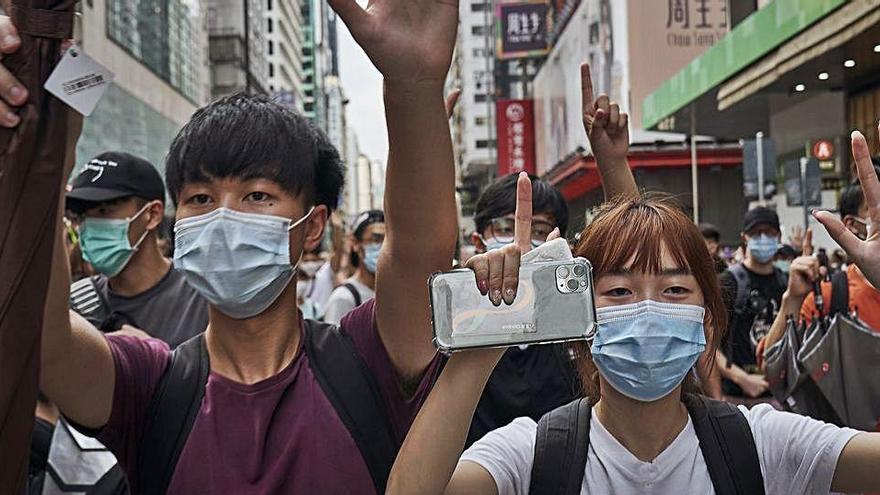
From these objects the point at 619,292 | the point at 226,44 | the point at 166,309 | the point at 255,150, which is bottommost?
the point at 166,309

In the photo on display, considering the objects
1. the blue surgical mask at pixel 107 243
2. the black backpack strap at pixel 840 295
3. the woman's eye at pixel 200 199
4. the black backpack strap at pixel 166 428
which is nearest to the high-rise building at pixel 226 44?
the blue surgical mask at pixel 107 243

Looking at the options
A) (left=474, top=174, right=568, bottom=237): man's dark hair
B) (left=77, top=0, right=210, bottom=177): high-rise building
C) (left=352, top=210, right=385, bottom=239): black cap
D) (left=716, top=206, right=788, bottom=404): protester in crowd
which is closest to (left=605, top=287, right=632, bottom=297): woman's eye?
(left=474, top=174, right=568, bottom=237): man's dark hair

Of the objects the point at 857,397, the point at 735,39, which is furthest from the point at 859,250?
the point at 735,39

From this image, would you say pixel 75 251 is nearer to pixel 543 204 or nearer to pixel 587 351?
pixel 543 204

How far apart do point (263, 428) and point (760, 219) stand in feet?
17.5

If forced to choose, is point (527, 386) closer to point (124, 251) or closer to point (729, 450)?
point (729, 450)

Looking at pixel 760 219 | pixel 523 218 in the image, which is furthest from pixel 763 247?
pixel 523 218

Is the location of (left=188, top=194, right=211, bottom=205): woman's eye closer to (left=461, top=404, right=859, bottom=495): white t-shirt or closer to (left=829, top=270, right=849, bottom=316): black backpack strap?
(left=461, top=404, right=859, bottom=495): white t-shirt

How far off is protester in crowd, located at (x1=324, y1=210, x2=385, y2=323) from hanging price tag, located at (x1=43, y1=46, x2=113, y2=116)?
153 inches

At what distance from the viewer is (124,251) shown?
13.3 ft

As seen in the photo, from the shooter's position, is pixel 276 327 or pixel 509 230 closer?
pixel 276 327

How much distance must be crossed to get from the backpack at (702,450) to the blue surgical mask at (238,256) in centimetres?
74

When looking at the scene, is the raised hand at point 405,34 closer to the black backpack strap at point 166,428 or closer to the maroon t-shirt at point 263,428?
the maroon t-shirt at point 263,428

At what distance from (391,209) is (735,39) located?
43.0 feet
